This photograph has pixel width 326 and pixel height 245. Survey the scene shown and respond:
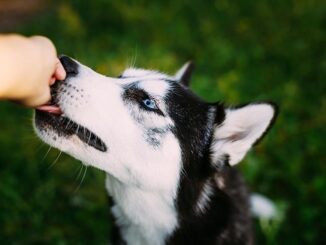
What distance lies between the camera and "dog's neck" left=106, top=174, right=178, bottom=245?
126 inches

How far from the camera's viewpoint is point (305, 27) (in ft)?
A: 23.4

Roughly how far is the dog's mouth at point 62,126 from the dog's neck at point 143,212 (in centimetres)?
39

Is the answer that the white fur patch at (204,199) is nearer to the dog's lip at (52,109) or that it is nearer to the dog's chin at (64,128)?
the dog's chin at (64,128)

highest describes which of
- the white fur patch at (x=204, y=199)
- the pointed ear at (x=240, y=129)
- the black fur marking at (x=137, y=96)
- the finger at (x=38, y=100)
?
the pointed ear at (x=240, y=129)

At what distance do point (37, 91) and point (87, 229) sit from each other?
7.15 feet

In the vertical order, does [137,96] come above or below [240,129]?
below

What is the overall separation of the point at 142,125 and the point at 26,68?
92 cm

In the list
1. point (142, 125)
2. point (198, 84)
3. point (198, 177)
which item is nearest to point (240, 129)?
point (198, 177)

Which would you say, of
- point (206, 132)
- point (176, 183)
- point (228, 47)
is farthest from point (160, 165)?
point (228, 47)

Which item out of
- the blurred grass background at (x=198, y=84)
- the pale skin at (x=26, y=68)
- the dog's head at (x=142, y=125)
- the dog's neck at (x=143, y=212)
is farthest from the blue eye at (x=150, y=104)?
the blurred grass background at (x=198, y=84)

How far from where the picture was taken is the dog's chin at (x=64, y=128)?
293 cm

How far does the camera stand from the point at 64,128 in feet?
9.65

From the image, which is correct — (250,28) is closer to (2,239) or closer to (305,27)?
(305,27)

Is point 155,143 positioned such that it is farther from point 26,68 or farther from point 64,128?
point 26,68
